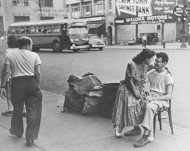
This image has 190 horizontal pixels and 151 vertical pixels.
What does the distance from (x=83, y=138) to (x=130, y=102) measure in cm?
96

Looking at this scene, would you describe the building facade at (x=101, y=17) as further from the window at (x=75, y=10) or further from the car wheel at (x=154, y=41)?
the car wheel at (x=154, y=41)

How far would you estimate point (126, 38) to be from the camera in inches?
1783

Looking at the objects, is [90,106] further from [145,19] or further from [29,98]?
[145,19]

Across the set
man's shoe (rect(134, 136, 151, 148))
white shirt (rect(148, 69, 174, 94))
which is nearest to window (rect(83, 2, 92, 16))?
white shirt (rect(148, 69, 174, 94))

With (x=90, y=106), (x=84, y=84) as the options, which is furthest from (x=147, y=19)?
(x=90, y=106)

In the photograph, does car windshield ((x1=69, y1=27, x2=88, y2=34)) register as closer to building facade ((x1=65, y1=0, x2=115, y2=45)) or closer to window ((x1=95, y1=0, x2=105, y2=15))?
building facade ((x1=65, y1=0, x2=115, y2=45))

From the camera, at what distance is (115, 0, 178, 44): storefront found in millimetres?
41344

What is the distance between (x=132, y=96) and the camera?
15.6ft

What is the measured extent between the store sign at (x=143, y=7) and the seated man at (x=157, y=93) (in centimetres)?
3918

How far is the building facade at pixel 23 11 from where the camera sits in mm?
51525

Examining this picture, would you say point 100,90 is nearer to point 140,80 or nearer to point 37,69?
point 140,80

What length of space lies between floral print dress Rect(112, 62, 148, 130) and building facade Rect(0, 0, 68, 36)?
4733 centimetres

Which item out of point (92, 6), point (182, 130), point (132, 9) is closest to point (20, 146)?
point (182, 130)

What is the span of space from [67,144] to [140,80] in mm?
1508
